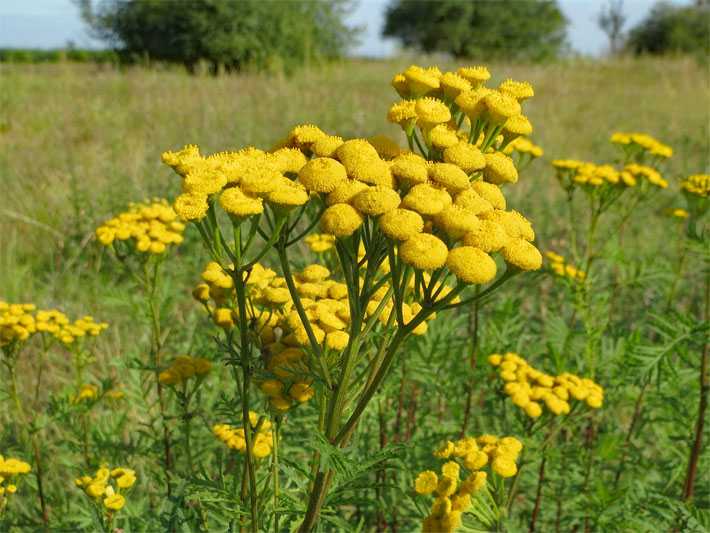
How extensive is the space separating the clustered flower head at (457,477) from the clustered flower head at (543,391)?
285 mm

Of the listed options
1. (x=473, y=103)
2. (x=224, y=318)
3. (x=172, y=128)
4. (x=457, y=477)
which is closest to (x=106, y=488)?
(x=224, y=318)

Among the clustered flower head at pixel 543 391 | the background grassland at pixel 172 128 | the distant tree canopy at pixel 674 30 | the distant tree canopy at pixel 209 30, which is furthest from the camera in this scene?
the distant tree canopy at pixel 674 30

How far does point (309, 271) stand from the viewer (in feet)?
5.93

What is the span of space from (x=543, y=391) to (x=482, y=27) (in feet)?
123

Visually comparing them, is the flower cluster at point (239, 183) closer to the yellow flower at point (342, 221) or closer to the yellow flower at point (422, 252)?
the yellow flower at point (342, 221)

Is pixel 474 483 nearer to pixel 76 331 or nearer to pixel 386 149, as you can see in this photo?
pixel 386 149

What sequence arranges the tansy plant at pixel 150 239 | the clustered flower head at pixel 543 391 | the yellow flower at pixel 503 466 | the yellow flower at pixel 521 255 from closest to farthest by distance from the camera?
the yellow flower at pixel 521 255 < the yellow flower at pixel 503 466 < the clustered flower head at pixel 543 391 < the tansy plant at pixel 150 239

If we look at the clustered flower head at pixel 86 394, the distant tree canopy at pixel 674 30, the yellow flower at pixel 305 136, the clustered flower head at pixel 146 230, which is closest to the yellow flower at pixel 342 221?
the yellow flower at pixel 305 136

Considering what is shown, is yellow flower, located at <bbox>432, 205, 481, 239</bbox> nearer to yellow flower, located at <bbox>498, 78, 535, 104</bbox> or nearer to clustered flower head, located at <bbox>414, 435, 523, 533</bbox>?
yellow flower, located at <bbox>498, 78, 535, 104</bbox>

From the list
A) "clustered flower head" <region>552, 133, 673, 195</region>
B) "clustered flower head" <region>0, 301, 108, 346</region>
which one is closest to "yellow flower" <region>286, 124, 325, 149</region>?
"clustered flower head" <region>0, 301, 108, 346</region>

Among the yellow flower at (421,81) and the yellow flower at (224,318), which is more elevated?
the yellow flower at (421,81)

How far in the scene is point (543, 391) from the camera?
215cm

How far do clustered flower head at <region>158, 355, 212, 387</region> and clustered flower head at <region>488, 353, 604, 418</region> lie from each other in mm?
1127

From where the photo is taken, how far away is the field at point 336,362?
234 centimetres
